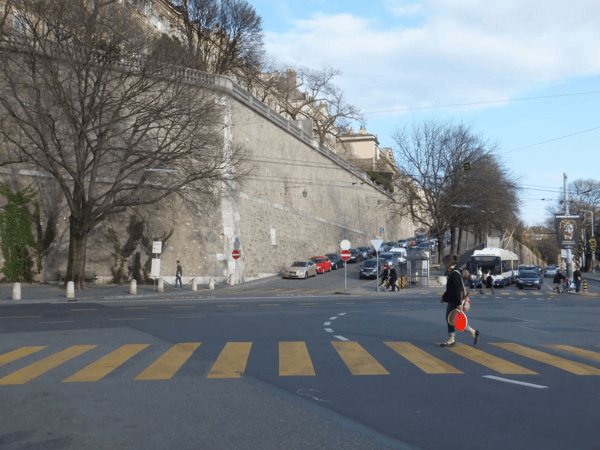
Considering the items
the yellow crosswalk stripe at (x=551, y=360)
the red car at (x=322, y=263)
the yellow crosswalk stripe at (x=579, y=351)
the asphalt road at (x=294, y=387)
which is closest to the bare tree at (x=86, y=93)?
the asphalt road at (x=294, y=387)

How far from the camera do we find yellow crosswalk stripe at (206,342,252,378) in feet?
31.5

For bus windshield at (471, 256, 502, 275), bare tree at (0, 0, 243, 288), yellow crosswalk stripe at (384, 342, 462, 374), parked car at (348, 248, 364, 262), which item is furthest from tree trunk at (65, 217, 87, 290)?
parked car at (348, 248, 364, 262)

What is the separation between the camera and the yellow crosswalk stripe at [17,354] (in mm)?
11203

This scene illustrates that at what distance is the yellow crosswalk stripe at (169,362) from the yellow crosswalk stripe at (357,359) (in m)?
2.83

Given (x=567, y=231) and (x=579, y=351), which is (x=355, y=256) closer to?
(x=567, y=231)

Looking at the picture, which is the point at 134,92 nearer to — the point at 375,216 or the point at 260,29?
the point at 260,29

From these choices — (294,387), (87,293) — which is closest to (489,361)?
(294,387)

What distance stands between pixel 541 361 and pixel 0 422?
877 centimetres

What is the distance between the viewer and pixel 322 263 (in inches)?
2247

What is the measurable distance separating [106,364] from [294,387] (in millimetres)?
3750

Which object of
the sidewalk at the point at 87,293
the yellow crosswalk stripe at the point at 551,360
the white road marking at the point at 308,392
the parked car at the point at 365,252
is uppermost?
the parked car at the point at 365,252

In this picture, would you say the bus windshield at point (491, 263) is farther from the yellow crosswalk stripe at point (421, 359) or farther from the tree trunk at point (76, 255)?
the yellow crosswalk stripe at point (421, 359)

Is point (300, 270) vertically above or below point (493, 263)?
below

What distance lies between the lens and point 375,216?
91.9 metres
